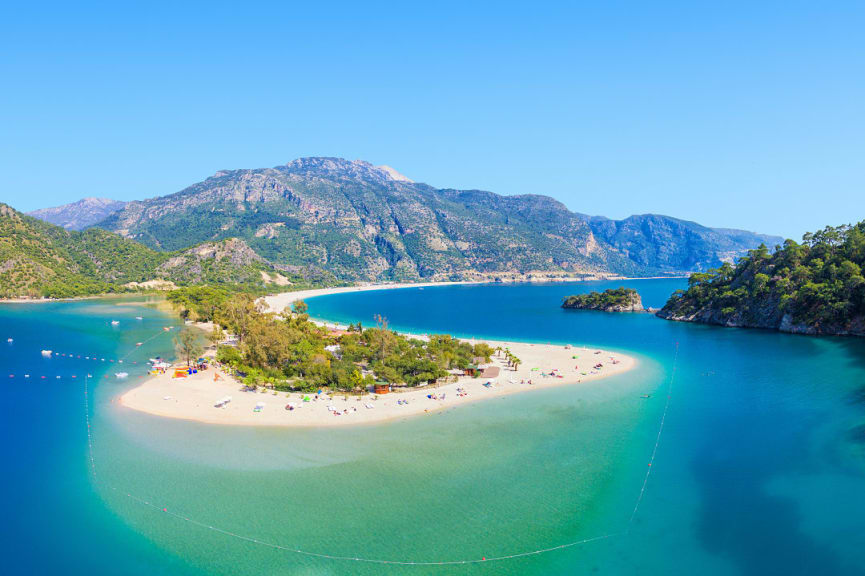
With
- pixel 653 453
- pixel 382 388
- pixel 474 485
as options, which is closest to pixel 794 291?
pixel 653 453

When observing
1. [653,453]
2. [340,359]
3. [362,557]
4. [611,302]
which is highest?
[611,302]

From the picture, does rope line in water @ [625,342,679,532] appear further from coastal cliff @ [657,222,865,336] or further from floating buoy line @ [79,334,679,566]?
coastal cliff @ [657,222,865,336]

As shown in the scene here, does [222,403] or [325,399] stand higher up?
[222,403]

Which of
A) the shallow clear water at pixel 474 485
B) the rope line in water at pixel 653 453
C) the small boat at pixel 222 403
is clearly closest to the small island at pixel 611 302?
the rope line in water at pixel 653 453

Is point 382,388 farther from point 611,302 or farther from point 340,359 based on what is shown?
point 611,302

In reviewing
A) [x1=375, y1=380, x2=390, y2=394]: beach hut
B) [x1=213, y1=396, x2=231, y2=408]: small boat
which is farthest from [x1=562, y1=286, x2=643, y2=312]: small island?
[x1=213, y1=396, x2=231, y2=408]: small boat

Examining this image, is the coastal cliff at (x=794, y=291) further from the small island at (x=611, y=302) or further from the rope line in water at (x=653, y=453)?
the rope line in water at (x=653, y=453)

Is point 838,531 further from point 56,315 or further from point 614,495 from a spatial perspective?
point 56,315

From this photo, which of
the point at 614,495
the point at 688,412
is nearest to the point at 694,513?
the point at 614,495
